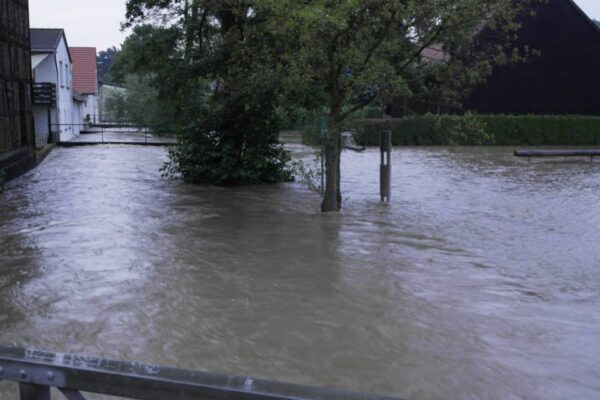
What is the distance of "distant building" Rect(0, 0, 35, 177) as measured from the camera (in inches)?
749

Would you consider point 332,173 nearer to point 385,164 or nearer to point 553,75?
point 385,164

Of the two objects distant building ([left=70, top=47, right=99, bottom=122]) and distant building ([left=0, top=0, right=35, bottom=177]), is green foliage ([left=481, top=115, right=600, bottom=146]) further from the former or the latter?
distant building ([left=70, top=47, right=99, bottom=122])

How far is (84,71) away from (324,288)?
167 ft

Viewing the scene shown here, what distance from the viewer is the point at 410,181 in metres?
18.1

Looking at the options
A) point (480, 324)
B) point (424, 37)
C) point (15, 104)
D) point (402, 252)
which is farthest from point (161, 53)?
point (480, 324)

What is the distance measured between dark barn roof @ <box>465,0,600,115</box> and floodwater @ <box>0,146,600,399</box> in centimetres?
2442

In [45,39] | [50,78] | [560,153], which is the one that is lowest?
[560,153]

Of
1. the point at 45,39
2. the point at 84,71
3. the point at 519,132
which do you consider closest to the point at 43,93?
the point at 45,39

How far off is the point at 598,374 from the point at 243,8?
9.80m

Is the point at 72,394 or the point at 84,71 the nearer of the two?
the point at 72,394

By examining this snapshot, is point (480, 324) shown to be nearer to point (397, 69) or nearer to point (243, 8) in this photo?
point (397, 69)

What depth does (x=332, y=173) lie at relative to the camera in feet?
40.0

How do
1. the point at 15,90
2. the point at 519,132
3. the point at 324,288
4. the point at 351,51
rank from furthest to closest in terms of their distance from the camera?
the point at 519,132 < the point at 15,90 < the point at 351,51 < the point at 324,288

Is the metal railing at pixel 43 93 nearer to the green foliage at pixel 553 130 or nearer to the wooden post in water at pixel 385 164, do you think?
the green foliage at pixel 553 130
